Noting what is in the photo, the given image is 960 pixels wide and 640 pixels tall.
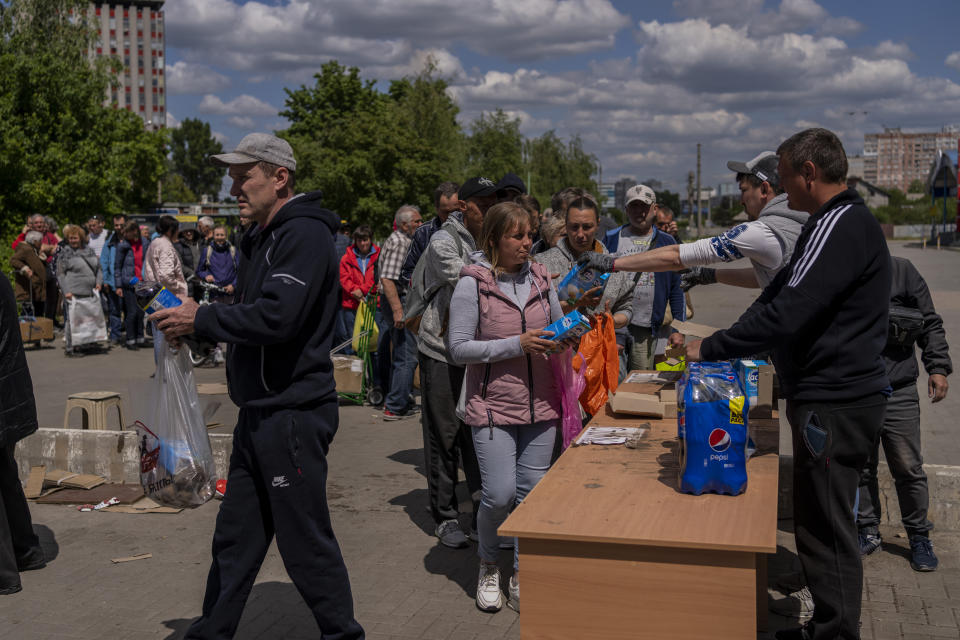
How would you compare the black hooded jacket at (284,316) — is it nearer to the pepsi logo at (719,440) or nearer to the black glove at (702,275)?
the pepsi logo at (719,440)

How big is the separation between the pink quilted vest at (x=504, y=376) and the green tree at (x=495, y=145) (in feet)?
135

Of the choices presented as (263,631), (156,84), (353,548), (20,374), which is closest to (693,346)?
(263,631)

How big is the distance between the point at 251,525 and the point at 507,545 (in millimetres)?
1772

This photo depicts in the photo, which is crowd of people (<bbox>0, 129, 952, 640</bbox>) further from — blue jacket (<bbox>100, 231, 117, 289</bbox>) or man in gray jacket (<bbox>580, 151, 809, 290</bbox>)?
blue jacket (<bbox>100, 231, 117, 289</bbox>)

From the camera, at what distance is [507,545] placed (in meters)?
5.10

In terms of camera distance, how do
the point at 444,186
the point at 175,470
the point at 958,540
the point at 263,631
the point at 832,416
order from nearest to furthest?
the point at 832,416 < the point at 263,631 < the point at 958,540 < the point at 175,470 < the point at 444,186

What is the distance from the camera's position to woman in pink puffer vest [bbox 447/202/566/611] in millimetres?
4516

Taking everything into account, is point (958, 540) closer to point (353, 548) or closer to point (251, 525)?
point (353, 548)

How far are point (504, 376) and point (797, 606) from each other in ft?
6.07

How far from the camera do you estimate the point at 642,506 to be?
10.9ft

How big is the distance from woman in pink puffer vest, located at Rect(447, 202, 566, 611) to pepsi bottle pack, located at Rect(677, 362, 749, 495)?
116cm

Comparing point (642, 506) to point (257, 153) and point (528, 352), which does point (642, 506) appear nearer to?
point (528, 352)

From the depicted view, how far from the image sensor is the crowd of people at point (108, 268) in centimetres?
1375

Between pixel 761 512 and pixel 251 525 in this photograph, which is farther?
pixel 251 525
